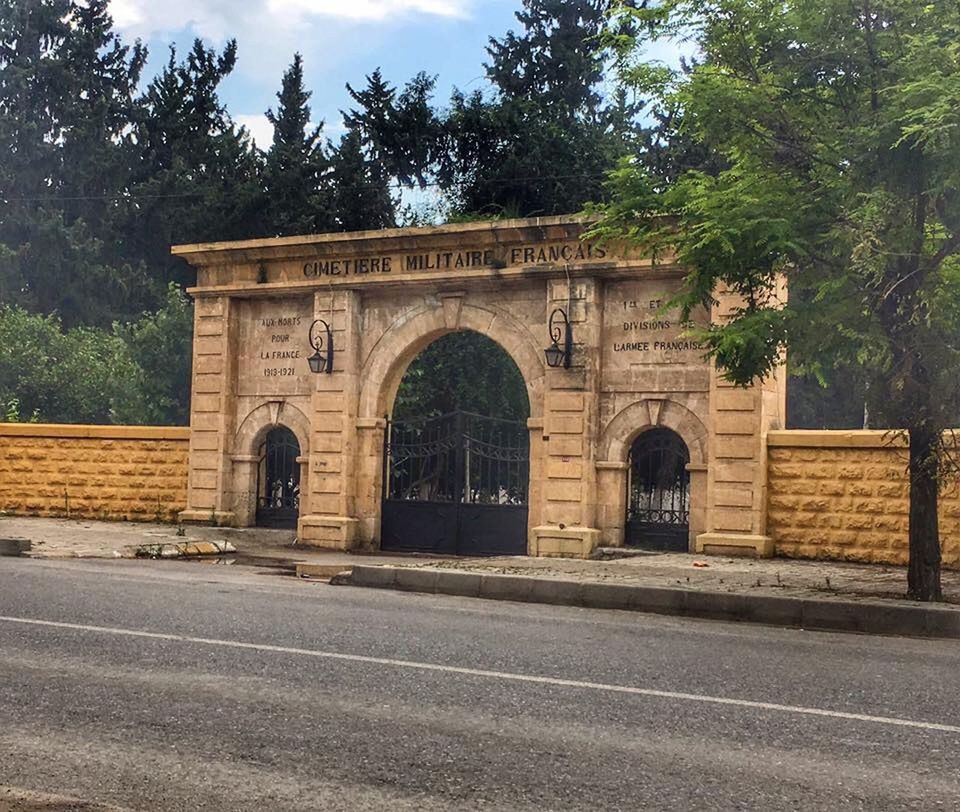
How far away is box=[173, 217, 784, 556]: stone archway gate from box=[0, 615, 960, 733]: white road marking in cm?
1073

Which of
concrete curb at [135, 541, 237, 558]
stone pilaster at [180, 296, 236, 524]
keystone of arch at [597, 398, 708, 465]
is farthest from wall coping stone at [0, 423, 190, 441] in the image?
keystone of arch at [597, 398, 708, 465]

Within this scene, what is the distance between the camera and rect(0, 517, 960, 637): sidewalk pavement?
38.5 feet

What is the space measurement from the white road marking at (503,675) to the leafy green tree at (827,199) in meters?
5.76

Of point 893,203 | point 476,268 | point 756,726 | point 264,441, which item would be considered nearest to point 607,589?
point 893,203

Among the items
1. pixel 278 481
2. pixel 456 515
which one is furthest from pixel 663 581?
pixel 278 481

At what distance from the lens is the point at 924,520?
12984 mm

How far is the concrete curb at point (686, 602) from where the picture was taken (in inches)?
451

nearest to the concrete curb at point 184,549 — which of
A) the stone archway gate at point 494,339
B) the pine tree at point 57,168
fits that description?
the stone archway gate at point 494,339

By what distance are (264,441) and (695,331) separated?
11.2 metres

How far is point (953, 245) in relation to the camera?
12477mm

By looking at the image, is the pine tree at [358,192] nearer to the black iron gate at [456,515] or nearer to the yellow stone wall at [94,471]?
the yellow stone wall at [94,471]

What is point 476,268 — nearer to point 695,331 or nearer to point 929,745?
point 695,331

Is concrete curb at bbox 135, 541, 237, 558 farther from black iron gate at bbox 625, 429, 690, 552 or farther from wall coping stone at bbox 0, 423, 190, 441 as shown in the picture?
black iron gate at bbox 625, 429, 690, 552

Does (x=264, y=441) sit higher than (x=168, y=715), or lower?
higher
